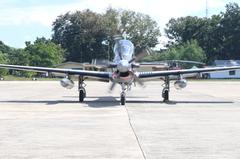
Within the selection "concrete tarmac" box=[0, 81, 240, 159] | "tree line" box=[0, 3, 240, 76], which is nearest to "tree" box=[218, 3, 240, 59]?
"tree line" box=[0, 3, 240, 76]

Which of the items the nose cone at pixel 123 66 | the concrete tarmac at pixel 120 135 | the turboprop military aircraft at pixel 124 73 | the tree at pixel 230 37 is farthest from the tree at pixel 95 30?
the concrete tarmac at pixel 120 135

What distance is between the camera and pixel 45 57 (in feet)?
439

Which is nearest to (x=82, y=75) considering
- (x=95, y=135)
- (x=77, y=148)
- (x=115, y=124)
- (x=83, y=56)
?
(x=115, y=124)

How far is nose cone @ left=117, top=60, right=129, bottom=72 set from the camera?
2960cm

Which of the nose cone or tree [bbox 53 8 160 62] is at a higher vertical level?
tree [bbox 53 8 160 62]

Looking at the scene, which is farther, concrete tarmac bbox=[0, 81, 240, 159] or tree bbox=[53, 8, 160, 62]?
tree bbox=[53, 8, 160, 62]

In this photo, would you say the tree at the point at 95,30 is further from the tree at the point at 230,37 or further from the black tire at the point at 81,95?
the black tire at the point at 81,95

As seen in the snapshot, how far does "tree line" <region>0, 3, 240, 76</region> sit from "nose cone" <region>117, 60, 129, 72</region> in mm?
99525

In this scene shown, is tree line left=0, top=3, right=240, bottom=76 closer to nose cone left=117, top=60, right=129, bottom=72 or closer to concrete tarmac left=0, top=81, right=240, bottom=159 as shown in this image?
nose cone left=117, top=60, right=129, bottom=72

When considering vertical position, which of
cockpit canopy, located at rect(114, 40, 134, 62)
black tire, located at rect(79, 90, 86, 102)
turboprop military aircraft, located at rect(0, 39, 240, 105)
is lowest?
black tire, located at rect(79, 90, 86, 102)

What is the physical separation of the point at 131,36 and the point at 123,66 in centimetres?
12502

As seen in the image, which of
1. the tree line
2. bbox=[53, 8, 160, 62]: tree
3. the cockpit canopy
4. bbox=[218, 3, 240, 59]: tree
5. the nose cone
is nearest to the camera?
the nose cone

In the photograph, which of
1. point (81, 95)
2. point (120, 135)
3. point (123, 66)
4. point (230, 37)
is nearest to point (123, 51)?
point (123, 66)

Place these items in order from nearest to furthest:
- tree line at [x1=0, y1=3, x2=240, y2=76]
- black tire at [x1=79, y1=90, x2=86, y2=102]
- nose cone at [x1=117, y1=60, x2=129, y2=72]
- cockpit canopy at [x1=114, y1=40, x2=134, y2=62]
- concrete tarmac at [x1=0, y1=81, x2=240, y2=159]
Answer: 1. concrete tarmac at [x1=0, y1=81, x2=240, y2=159]
2. nose cone at [x1=117, y1=60, x2=129, y2=72]
3. cockpit canopy at [x1=114, y1=40, x2=134, y2=62]
4. black tire at [x1=79, y1=90, x2=86, y2=102]
5. tree line at [x1=0, y1=3, x2=240, y2=76]
